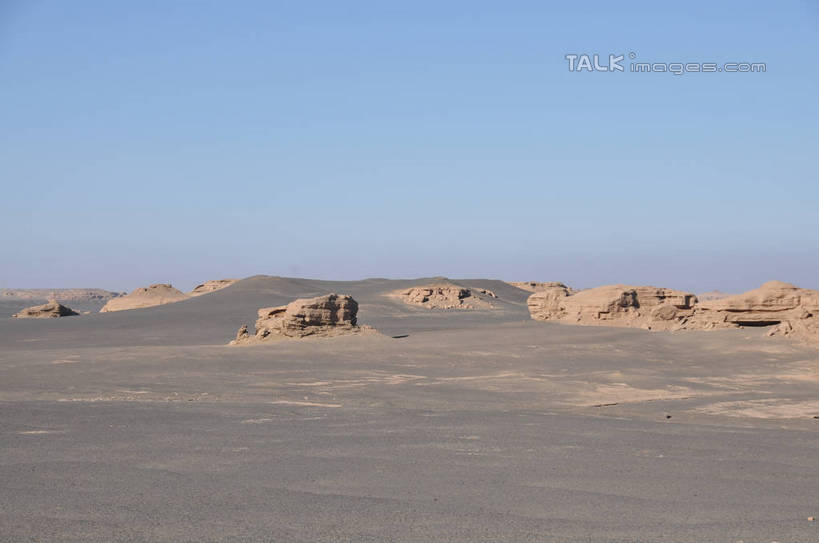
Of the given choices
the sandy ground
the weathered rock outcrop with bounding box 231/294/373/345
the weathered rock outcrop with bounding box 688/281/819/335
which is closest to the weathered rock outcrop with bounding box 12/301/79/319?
the weathered rock outcrop with bounding box 231/294/373/345

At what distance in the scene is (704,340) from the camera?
76.3 feet

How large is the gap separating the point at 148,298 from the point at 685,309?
52861 mm

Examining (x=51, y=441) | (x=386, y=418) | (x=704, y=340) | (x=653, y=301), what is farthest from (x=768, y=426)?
(x=653, y=301)

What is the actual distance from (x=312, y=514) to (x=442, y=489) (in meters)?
1.33

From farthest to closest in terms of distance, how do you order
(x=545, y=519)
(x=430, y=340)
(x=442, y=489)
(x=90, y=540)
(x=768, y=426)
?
(x=430, y=340)
(x=768, y=426)
(x=442, y=489)
(x=545, y=519)
(x=90, y=540)

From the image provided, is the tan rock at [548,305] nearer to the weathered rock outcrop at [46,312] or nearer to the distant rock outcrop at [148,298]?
the weathered rock outcrop at [46,312]

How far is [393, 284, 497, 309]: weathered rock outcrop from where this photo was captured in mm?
63812

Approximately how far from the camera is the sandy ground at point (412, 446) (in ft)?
18.3

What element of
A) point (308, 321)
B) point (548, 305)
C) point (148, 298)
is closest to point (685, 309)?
point (548, 305)

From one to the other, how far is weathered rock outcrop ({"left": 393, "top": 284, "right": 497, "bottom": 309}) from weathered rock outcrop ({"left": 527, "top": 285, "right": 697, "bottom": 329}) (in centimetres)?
3278

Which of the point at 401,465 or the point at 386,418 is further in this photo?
the point at 386,418

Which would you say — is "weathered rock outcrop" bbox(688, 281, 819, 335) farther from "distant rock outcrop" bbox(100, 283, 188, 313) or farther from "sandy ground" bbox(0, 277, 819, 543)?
"distant rock outcrop" bbox(100, 283, 188, 313)

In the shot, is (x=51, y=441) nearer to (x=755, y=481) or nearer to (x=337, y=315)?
(x=755, y=481)

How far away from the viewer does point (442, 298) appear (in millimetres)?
65188
